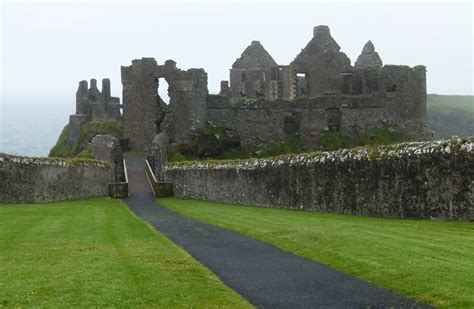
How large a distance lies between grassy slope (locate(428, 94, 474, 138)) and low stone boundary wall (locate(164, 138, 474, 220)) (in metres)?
76.0

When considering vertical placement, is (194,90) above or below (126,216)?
above

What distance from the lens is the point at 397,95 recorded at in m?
50.0

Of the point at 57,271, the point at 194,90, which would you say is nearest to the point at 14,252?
the point at 57,271

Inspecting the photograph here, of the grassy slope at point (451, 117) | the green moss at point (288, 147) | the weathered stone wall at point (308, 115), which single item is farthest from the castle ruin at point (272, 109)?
the grassy slope at point (451, 117)

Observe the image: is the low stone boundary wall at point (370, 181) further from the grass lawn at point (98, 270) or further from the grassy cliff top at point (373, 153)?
the grass lawn at point (98, 270)

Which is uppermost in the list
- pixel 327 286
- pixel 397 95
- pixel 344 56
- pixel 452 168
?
pixel 344 56

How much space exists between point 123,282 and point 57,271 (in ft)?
4.81

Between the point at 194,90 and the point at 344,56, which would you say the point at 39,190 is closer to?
the point at 194,90

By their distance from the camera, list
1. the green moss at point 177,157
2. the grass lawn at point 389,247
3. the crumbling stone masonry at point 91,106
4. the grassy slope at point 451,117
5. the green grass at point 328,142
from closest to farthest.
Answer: the grass lawn at point 389,247 → the green moss at point 177,157 → the green grass at point 328,142 → the crumbling stone masonry at point 91,106 → the grassy slope at point 451,117

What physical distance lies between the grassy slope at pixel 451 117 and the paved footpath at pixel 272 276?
284ft

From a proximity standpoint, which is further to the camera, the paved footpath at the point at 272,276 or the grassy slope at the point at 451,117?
the grassy slope at the point at 451,117

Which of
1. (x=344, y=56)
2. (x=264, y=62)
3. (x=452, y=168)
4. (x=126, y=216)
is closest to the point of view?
(x=452, y=168)

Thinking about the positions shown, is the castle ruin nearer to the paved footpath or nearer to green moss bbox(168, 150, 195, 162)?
green moss bbox(168, 150, 195, 162)

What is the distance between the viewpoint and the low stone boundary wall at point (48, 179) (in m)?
27.6
